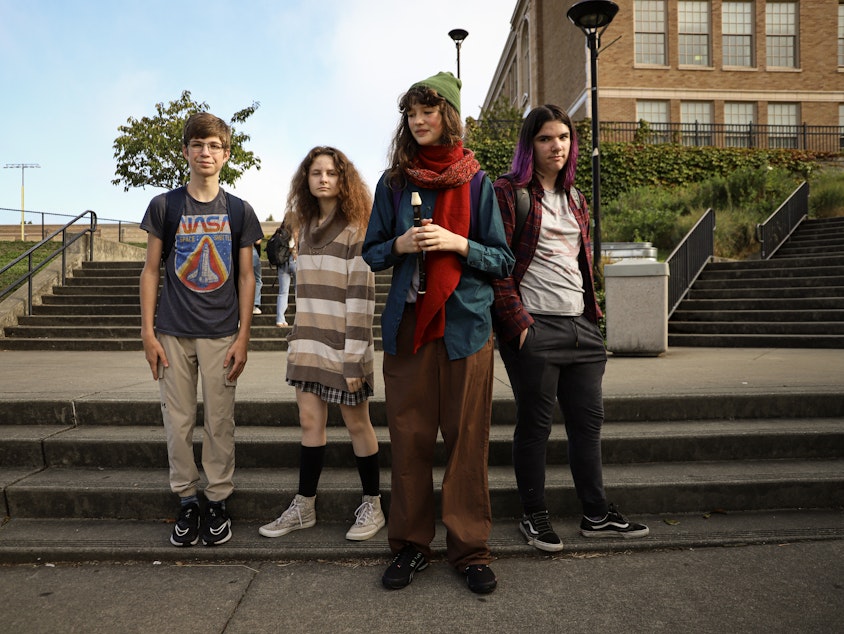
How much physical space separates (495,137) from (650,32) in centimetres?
895

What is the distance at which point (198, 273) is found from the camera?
308 centimetres

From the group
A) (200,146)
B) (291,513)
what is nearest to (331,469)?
(291,513)

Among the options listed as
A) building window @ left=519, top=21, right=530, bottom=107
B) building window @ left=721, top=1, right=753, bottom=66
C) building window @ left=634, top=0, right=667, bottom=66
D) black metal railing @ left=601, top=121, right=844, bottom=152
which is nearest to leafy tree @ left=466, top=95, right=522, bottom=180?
black metal railing @ left=601, top=121, right=844, bottom=152

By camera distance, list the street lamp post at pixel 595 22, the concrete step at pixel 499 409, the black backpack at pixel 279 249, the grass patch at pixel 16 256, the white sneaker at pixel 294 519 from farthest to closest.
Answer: the grass patch at pixel 16 256 → the black backpack at pixel 279 249 → the street lamp post at pixel 595 22 → the concrete step at pixel 499 409 → the white sneaker at pixel 294 519

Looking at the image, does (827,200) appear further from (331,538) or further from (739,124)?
(331,538)

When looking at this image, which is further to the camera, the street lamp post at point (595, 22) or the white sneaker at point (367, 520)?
the street lamp post at point (595, 22)

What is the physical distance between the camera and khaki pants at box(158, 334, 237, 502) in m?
3.04

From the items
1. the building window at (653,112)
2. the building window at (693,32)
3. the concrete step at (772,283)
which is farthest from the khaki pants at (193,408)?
the building window at (693,32)

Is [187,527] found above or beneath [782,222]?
beneath

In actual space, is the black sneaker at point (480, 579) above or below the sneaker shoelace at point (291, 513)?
below

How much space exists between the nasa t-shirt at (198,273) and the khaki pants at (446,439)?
942mm

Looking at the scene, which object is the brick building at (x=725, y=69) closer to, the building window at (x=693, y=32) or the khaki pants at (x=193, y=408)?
the building window at (x=693, y=32)

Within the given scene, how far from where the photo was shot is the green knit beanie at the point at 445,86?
2.59 meters


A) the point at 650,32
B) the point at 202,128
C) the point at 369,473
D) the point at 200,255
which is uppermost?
the point at 650,32
